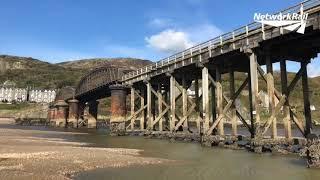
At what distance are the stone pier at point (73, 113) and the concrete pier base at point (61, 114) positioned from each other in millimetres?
4806

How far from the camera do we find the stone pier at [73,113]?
95.4 meters

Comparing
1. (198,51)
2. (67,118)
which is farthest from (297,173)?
(67,118)

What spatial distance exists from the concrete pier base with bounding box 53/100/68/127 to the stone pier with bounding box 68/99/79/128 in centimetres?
481

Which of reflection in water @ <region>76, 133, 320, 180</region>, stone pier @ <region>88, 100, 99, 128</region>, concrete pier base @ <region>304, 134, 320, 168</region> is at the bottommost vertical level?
reflection in water @ <region>76, 133, 320, 180</region>

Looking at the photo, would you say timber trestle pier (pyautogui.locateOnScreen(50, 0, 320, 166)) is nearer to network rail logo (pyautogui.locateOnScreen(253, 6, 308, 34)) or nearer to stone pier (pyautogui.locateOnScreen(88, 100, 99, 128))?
network rail logo (pyautogui.locateOnScreen(253, 6, 308, 34))

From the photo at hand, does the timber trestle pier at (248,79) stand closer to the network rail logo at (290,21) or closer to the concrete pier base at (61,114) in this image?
the network rail logo at (290,21)

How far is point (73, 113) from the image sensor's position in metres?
97.8

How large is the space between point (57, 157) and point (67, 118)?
277ft

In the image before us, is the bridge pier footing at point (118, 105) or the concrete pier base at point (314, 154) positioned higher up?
the bridge pier footing at point (118, 105)

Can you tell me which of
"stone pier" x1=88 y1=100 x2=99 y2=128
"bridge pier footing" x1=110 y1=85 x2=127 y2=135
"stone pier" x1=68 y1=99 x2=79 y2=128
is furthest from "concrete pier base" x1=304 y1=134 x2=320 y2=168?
"stone pier" x1=68 y1=99 x2=79 y2=128

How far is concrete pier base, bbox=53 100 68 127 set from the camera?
10212 centimetres

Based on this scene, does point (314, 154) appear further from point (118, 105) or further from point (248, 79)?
point (118, 105)

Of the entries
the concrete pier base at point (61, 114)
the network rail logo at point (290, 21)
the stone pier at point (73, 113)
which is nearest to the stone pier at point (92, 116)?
the stone pier at point (73, 113)

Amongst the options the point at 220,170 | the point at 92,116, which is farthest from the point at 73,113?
the point at 220,170
